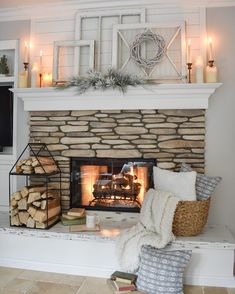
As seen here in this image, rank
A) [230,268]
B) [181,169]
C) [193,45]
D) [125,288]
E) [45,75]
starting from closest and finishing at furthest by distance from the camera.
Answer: [125,288], [230,268], [181,169], [193,45], [45,75]

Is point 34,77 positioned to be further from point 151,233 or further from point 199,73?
point 151,233

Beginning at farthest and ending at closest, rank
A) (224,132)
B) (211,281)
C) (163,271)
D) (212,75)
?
(224,132)
(212,75)
(211,281)
(163,271)

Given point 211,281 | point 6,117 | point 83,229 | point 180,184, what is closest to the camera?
point 211,281

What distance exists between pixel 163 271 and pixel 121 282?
1.18ft

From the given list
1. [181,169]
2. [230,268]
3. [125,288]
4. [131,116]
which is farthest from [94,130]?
[230,268]

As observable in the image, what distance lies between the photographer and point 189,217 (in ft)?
8.32

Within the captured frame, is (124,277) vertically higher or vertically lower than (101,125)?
lower

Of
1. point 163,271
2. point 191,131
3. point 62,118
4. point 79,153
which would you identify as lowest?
point 163,271

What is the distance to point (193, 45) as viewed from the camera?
3.05 metres

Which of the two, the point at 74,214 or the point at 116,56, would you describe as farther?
the point at 116,56

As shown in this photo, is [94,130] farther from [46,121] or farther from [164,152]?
[164,152]

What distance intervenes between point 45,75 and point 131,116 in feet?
3.33

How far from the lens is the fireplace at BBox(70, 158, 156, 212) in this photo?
3156 millimetres

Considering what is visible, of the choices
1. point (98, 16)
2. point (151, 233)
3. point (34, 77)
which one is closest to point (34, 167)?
point (34, 77)
